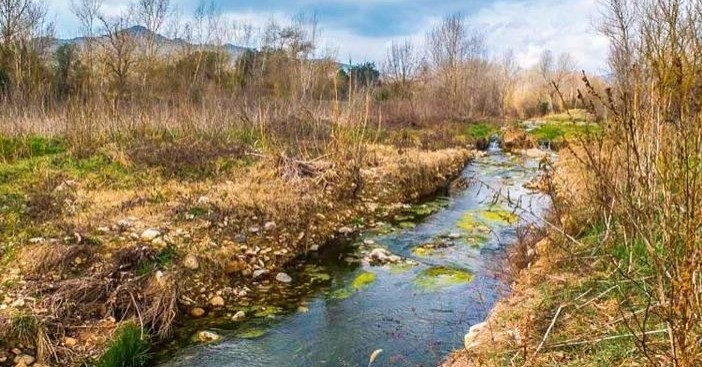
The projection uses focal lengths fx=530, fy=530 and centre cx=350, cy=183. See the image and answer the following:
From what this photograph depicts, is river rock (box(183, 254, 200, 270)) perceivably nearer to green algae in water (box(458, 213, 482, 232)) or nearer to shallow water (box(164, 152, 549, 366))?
shallow water (box(164, 152, 549, 366))

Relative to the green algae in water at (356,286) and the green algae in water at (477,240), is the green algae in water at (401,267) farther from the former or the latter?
the green algae in water at (477,240)

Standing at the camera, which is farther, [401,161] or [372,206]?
[401,161]

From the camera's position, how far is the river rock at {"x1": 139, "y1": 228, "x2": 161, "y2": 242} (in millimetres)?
6613

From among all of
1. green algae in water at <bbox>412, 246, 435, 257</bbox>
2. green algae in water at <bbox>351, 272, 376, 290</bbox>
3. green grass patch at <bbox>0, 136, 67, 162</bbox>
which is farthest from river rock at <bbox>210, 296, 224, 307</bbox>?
green grass patch at <bbox>0, 136, 67, 162</bbox>

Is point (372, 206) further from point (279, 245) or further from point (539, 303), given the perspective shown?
point (539, 303)

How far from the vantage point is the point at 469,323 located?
542cm

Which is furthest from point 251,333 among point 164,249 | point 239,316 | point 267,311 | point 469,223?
point 469,223

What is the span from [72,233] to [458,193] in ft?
29.4

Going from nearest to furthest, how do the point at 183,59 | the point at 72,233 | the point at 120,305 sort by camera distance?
the point at 120,305 < the point at 72,233 < the point at 183,59

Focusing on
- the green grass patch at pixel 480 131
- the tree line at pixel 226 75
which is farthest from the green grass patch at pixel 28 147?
the green grass patch at pixel 480 131

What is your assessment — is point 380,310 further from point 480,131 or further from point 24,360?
point 480,131

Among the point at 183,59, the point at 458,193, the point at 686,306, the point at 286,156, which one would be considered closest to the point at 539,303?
the point at 686,306

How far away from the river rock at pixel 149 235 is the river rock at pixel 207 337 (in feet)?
6.11

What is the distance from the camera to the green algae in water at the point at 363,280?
668 cm
